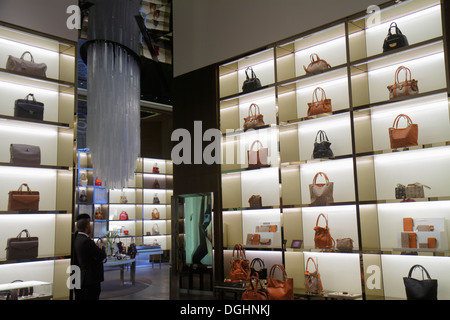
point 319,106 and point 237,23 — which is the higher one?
point 237,23

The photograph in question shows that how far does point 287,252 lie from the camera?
432 cm

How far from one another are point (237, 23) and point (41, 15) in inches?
85.5

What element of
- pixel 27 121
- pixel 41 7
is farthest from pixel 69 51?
pixel 27 121

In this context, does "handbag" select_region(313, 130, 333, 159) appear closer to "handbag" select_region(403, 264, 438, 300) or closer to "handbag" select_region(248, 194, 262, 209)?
"handbag" select_region(248, 194, 262, 209)

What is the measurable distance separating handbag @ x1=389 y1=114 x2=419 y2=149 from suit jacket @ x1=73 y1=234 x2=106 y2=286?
3226mm

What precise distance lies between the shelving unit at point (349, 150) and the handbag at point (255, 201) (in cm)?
12

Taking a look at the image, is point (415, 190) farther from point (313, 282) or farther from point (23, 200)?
point (23, 200)

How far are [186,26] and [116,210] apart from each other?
21.6ft

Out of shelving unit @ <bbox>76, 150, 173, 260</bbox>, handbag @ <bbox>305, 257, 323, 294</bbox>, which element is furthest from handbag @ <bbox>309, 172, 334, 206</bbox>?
shelving unit @ <bbox>76, 150, 173, 260</bbox>

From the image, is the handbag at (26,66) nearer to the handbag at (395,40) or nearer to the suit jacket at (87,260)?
the suit jacket at (87,260)

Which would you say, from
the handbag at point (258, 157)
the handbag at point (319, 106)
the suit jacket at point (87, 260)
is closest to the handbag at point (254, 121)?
the handbag at point (258, 157)

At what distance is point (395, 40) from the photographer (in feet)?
11.6

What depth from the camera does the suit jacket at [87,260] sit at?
14.0ft

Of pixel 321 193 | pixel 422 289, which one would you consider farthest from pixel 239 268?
pixel 422 289
